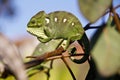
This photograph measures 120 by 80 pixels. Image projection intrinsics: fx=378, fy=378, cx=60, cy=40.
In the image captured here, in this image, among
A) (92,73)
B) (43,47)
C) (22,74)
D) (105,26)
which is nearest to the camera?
(22,74)

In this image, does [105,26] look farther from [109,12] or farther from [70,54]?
[70,54]

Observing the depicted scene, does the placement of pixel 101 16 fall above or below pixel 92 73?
above

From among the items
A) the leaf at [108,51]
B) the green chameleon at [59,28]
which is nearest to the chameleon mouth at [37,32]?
the green chameleon at [59,28]

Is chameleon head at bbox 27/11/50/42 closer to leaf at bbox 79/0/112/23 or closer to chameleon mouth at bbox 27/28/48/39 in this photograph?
chameleon mouth at bbox 27/28/48/39

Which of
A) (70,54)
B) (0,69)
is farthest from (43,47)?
(0,69)

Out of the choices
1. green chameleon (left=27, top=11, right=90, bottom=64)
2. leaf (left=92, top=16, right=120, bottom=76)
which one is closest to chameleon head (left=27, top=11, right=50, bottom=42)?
green chameleon (left=27, top=11, right=90, bottom=64)

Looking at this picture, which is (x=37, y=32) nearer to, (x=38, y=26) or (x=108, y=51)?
(x=38, y=26)

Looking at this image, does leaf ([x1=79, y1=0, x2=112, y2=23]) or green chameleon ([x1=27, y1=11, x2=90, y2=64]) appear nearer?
leaf ([x1=79, y1=0, x2=112, y2=23])

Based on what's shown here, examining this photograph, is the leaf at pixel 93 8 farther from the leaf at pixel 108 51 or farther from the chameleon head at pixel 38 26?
the chameleon head at pixel 38 26
